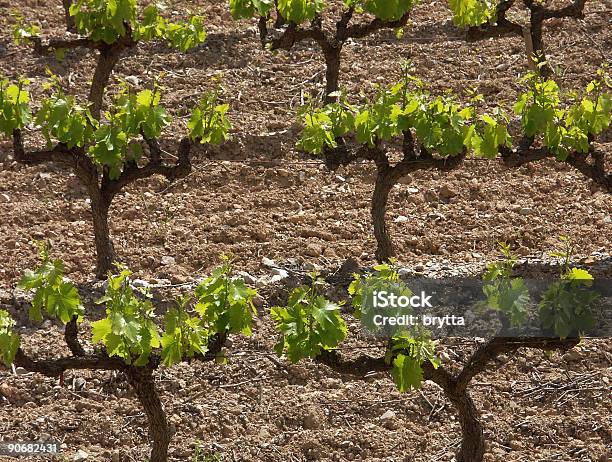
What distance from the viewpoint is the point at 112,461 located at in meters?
6.86

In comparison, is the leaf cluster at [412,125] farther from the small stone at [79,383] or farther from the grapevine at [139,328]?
the small stone at [79,383]

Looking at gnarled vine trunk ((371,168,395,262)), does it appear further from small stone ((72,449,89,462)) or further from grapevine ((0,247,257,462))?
small stone ((72,449,89,462))

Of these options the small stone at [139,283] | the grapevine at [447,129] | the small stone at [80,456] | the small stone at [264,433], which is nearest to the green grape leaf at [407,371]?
the small stone at [264,433]

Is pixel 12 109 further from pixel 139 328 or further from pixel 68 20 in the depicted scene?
pixel 68 20

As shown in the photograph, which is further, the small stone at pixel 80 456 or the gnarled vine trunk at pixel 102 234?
the gnarled vine trunk at pixel 102 234

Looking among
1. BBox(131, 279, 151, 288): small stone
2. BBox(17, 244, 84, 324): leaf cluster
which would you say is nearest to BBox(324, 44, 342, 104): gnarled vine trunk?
BBox(131, 279, 151, 288): small stone

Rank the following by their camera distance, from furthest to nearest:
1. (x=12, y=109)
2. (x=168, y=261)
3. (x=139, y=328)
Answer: (x=168, y=261), (x=12, y=109), (x=139, y=328)

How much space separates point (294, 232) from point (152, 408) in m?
2.34

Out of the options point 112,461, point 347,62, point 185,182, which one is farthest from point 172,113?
point 112,461

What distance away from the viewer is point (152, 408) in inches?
256

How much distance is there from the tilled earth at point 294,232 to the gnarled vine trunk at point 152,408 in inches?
10.5

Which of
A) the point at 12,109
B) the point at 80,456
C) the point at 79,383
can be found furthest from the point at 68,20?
the point at 80,456

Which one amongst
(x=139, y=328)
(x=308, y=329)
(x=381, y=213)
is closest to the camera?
(x=139, y=328)

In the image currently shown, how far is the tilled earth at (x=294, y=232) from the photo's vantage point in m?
6.98
